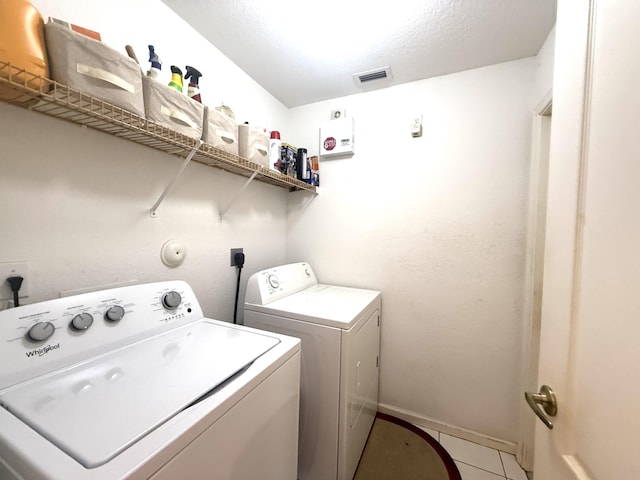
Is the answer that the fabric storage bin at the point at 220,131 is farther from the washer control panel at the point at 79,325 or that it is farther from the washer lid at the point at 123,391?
the washer lid at the point at 123,391

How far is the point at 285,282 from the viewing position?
1.72 meters

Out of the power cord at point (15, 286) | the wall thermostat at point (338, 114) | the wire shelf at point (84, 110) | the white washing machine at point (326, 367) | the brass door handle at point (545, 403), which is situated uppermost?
the wall thermostat at point (338, 114)

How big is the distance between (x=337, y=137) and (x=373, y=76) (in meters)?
0.47

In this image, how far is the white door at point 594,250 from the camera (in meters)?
0.42

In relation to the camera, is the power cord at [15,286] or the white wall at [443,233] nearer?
the power cord at [15,286]

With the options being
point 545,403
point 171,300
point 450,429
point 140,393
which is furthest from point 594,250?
point 450,429

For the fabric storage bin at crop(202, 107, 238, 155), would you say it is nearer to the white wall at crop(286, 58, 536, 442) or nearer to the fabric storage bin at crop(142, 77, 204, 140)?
the fabric storage bin at crop(142, 77, 204, 140)

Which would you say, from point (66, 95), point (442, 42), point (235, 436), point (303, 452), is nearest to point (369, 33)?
point (442, 42)

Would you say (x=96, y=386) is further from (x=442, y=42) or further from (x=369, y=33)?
(x=442, y=42)

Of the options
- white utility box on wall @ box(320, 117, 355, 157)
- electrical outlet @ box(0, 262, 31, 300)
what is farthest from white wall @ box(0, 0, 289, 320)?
white utility box on wall @ box(320, 117, 355, 157)

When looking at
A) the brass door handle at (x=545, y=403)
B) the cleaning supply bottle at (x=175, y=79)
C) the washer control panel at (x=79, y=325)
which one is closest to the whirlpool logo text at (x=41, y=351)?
the washer control panel at (x=79, y=325)

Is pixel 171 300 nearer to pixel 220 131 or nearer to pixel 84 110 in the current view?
pixel 84 110

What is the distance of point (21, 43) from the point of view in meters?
0.68

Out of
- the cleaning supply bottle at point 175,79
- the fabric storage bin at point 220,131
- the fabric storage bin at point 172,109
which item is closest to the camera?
the fabric storage bin at point 172,109
